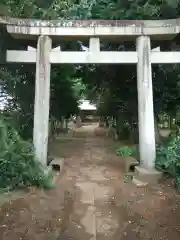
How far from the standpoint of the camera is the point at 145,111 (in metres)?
8.59

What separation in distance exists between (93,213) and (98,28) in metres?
4.96

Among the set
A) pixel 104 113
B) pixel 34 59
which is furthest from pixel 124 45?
pixel 104 113

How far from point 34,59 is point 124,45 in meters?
4.21

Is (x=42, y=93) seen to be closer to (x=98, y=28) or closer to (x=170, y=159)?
(x=98, y=28)

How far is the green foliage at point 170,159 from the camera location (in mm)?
7336

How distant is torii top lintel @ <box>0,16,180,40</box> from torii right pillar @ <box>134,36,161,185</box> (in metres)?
0.33

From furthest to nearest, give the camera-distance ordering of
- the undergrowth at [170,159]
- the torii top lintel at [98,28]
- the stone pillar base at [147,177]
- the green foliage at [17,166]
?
the torii top lintel at [98,28]
the stone pillar base at [147,177]
the undergrowth at [170,159]
the green foliage at [17,166]

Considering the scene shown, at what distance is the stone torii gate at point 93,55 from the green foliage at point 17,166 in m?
1.01

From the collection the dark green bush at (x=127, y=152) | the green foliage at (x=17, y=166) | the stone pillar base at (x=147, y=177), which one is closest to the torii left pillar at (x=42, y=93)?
the green foliage at (x=17, y=166)

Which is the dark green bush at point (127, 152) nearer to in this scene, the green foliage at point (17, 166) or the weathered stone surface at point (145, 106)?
the weathered stone surface at point (145, 106)

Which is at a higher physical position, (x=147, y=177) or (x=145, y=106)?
(x=145, y=106)

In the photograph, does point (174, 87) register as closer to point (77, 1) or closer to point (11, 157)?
point (77, 1)

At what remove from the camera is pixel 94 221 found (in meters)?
5.75

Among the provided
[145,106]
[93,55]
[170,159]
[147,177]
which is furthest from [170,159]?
[93,55]
